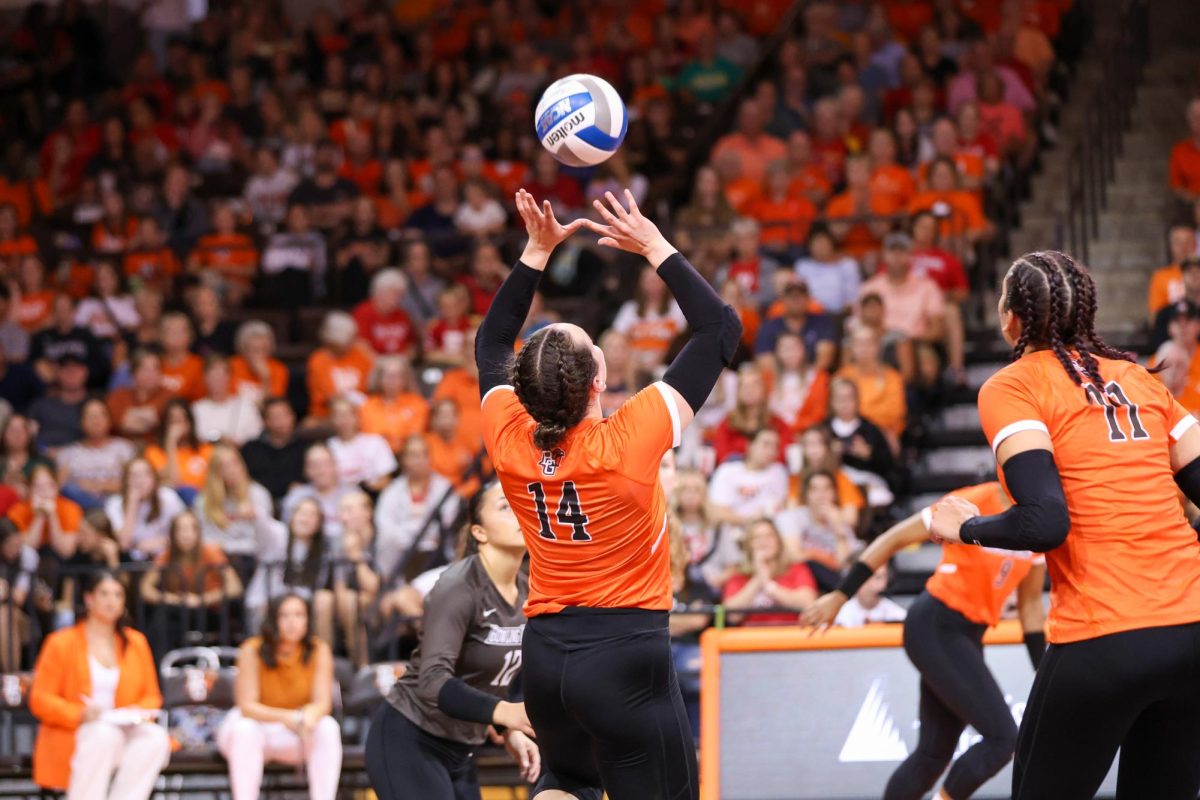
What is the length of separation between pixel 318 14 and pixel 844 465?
9429mm

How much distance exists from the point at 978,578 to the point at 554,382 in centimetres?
283

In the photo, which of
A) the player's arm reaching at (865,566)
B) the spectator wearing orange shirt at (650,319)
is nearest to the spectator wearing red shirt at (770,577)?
the spectator wearing orange shirt at (650,319)

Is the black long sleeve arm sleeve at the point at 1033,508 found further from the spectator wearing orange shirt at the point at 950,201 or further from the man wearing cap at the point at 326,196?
the man wearing cap at the point at 326,196

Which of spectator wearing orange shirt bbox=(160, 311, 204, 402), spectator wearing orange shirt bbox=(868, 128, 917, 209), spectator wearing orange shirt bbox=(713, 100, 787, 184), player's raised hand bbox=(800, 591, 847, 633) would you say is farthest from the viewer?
spectator wearing orange shirt bbox=(713, 100, 787, 184)

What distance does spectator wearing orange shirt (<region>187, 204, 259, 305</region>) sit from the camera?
14.3m

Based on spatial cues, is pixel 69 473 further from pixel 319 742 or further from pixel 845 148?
pixel 845 148

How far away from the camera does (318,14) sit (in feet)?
57.4

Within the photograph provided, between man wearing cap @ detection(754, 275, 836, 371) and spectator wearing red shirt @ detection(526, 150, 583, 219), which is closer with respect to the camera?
man wearing cap @ detection(754, 275, 836, 371)

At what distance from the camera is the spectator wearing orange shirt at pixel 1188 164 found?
12055 millimetres

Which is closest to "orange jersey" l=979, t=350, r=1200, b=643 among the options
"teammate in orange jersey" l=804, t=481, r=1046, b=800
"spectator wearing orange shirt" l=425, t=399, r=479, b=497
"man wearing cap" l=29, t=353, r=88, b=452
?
"teammate in orange jersey" l=804, t=481, r=1046, b=800

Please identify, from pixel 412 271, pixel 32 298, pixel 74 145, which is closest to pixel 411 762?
pixel 412 271

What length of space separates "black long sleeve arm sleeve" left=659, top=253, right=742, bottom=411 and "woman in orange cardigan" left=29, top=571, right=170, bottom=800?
16.6ft

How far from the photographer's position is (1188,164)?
12.1 m

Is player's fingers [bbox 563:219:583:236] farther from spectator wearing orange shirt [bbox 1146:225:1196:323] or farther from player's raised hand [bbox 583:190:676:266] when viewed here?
spectator wearing orange shirt [bbox 1146:225:1196:323]
